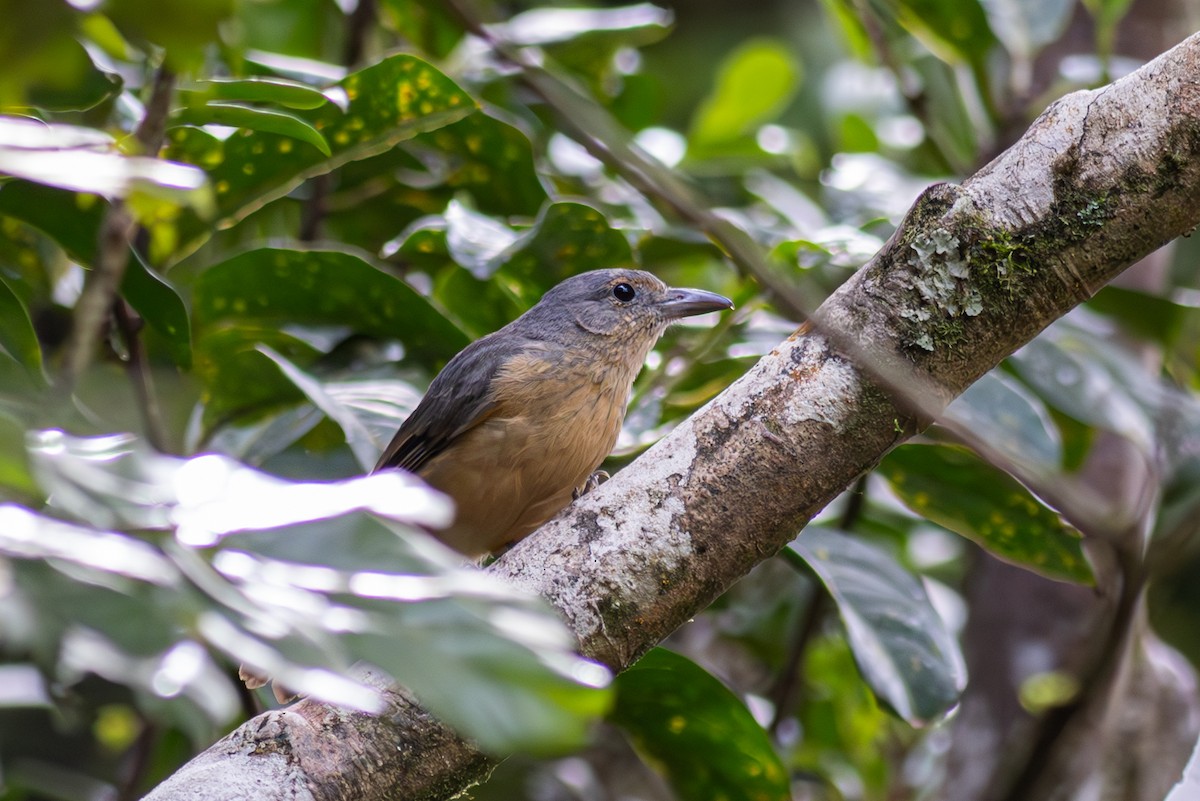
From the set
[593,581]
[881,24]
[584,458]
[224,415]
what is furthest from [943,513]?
[881,24]

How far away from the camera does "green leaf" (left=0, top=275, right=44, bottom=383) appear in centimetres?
263

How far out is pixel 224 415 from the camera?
3.36m

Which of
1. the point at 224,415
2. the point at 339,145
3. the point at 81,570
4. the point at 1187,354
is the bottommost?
the point at 224,415

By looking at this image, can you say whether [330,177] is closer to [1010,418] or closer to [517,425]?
[517,425]

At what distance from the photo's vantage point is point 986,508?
327 cm

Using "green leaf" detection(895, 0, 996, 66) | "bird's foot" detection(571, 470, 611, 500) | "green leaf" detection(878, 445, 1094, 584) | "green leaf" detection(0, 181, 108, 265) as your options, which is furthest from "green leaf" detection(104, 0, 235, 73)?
"green leaf" detection(895, 0, 996, 66)

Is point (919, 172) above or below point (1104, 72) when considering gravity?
below

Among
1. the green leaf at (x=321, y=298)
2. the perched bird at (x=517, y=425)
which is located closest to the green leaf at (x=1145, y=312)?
the perched bird at (x=517, y=425)

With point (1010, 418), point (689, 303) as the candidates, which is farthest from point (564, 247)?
point (1010, 418)

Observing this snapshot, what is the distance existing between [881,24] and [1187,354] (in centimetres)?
170

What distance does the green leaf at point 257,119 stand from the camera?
8.80 ft

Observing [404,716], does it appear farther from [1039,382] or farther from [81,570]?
[1039,382]

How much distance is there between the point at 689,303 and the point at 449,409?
82cm

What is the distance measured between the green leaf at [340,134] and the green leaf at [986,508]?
1548mm
